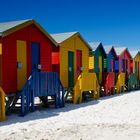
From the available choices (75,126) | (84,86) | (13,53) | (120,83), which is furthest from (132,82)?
(75,126)

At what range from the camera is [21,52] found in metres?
14.3

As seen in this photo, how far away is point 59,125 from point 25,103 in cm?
320

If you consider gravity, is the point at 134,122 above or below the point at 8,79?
below

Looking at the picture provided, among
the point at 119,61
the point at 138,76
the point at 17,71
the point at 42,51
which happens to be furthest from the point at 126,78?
the point at 17,71

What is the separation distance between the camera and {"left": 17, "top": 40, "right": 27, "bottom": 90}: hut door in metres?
14.1

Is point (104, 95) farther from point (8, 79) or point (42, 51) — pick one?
point (8, 79)

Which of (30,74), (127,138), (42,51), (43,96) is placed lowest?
(127,138)

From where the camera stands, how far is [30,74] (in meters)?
14.9

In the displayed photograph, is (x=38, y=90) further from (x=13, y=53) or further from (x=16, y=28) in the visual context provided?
(x=16, y=28)

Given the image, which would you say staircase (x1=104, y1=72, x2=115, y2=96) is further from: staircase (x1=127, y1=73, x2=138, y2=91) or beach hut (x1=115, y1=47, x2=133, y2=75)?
staircase (x1=127, y1=73, x2=138, y2=91)

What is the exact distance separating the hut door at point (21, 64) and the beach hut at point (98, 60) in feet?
29.2

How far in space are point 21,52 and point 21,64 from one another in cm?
50

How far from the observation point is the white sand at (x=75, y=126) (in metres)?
8.96

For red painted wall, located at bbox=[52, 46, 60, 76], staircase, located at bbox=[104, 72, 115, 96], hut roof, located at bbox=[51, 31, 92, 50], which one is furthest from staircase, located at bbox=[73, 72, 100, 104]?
staircase, located at bbox=[104, 72, 115, 96]
